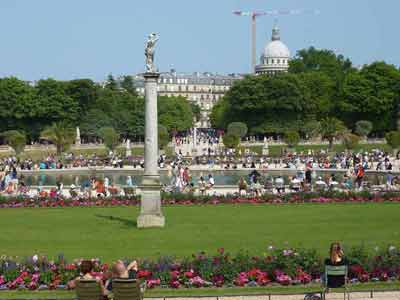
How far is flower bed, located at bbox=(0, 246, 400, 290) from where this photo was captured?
16.1 meters

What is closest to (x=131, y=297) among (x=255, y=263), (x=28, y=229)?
(x=255, y=263)

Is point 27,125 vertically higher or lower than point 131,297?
higher

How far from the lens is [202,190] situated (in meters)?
37.2

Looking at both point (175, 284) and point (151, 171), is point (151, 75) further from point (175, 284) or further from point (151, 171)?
point (175, 284)

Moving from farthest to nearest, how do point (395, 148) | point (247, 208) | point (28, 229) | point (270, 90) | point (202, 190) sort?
point (270, 90) → point (395, 148) → point (202, 190) → point (247, 208) → point (28, 229)

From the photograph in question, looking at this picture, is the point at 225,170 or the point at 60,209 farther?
the point at 225,170

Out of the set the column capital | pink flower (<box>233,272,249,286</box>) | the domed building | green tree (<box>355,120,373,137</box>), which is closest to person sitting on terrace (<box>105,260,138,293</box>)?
pink flower (<box>233,272,249,286</box>)

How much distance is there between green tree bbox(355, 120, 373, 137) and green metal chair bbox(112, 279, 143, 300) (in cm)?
7834

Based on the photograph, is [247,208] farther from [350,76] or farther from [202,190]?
[350,76]

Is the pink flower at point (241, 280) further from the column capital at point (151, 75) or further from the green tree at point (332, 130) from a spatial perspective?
the green tree at point (332, 130)

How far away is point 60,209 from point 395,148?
45406 mm

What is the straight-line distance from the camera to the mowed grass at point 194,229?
20516 mm

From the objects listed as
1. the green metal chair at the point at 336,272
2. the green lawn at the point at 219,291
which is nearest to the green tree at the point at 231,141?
the green lawn at the point at 219,291

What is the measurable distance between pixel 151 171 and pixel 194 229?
2143mm
